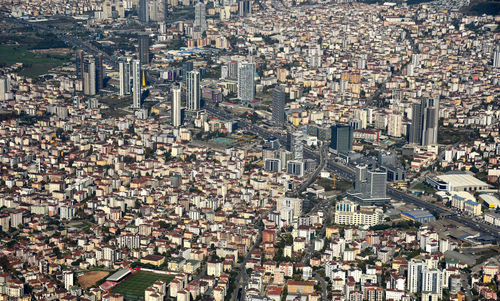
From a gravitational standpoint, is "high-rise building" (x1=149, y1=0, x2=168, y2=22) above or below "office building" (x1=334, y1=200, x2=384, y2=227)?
above

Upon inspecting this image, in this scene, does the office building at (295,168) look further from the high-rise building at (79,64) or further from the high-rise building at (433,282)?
the high-rise building at (79,64)

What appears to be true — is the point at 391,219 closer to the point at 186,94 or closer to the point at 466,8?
the point at 186,94

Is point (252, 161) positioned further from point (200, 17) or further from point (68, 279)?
point (200, 17)

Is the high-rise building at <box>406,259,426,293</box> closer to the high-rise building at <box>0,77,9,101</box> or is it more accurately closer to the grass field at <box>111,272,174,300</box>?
the grass field at <box>111,272,174,300</box>

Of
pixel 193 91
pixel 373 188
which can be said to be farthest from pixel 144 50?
pixel 373 188

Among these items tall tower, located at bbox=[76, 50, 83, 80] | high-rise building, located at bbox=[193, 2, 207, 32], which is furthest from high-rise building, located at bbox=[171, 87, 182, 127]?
high-rise building, located at bbox=[193, 2, 207, 32]

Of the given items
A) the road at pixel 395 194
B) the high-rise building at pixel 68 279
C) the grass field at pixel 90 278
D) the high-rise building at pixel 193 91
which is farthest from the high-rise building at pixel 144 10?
the high-rise building at pixel 68 279
